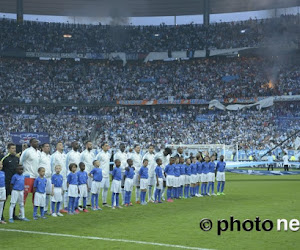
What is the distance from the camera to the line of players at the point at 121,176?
15648 millimetres

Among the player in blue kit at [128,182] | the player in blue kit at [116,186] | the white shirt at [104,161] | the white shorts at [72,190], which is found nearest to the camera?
the white shorts at [72,190]

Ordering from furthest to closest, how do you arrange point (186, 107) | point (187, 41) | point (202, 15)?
point (202, 15)
point (187, 41)
point (186, 107)

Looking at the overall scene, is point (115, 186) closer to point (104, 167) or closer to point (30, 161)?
point (104, 167)

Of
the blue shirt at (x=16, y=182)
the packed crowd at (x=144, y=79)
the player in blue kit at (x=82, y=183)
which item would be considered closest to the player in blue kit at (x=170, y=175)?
the player in blue kit at (x=82, y=183)

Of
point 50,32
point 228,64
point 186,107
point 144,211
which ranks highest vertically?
point 50,32

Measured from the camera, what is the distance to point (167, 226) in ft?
44.0

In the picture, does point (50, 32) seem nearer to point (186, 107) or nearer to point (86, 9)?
point (86, 9)

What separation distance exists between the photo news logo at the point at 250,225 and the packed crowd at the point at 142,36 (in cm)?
4719

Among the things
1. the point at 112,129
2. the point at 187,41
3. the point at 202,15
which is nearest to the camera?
the point at 112,129

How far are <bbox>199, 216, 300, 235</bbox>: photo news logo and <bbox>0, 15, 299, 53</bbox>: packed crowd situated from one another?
47.2m

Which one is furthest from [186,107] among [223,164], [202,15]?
A: [223,164]

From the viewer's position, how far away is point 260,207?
17.4 m

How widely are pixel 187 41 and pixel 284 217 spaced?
50112 mm

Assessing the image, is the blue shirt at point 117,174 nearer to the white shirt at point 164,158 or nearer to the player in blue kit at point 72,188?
the player in blue kit at point 72,188
